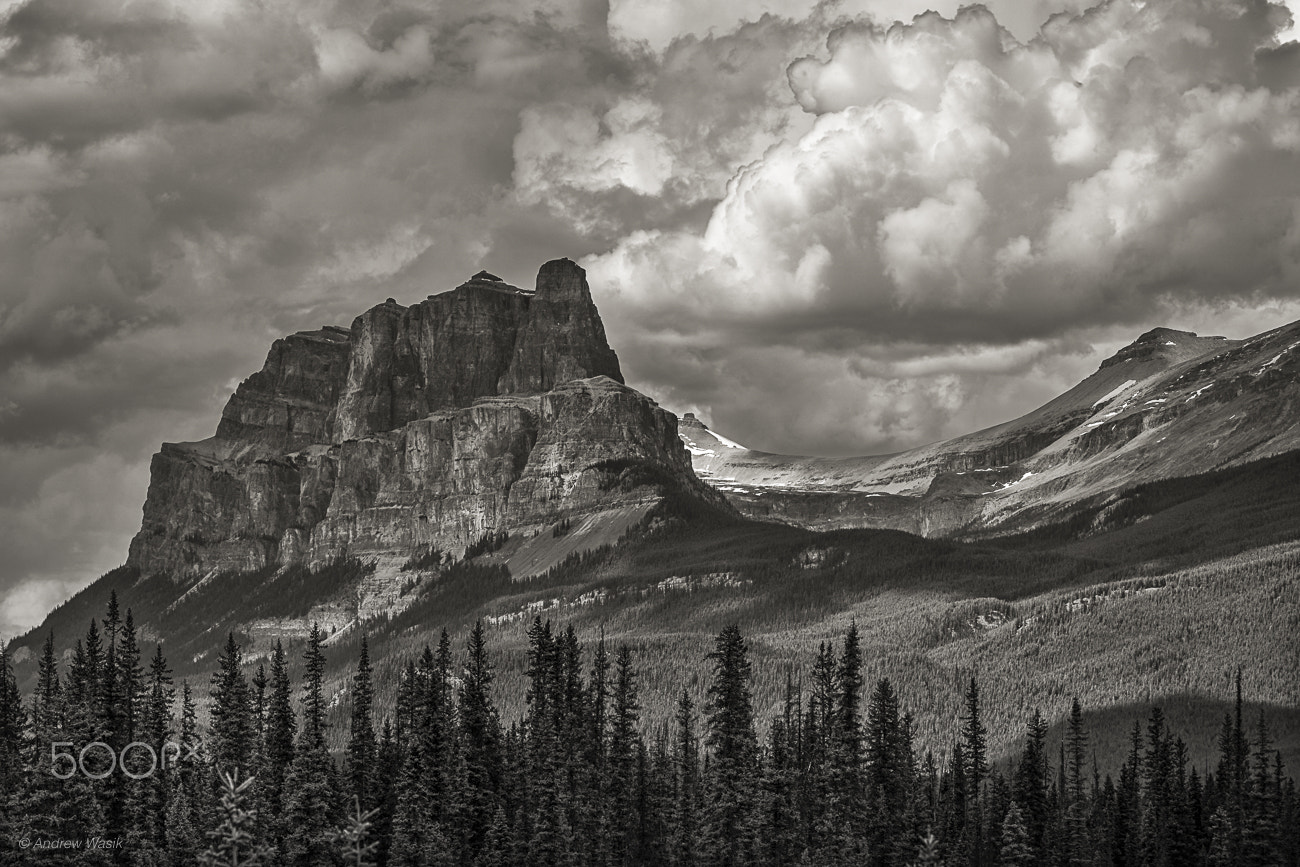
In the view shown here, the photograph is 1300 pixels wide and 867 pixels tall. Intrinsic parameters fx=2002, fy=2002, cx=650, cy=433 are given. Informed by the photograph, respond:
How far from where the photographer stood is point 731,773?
406 feet

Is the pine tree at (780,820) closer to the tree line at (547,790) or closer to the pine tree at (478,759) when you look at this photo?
the tree line at (547,790)

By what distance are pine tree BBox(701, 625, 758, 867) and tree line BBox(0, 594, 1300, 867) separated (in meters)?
0.14

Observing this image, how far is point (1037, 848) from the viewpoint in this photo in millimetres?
140625

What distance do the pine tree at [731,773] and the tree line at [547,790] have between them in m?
0.14

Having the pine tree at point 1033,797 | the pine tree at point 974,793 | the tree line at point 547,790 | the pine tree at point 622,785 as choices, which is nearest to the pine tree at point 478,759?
the tree line at point 547,790

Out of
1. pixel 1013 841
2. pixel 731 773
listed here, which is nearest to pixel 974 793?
pixel 1013 841

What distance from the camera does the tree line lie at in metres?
118

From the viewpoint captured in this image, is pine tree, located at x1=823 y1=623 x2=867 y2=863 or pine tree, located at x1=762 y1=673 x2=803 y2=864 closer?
pine tree, located at x1=762 y1=673 x2=803 y2=864

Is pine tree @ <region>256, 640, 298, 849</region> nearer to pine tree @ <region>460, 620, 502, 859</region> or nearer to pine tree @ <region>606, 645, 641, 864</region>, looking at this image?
pine tree @ <region>460, 620, 502, 859</region>

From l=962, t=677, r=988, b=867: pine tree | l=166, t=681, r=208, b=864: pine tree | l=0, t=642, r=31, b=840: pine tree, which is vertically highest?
l=0, t=642, r=31, b=840: pine tree

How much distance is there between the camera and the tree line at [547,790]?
11819 centimetres

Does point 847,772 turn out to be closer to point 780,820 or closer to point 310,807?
point 780,820

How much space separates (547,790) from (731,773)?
44.7 ft

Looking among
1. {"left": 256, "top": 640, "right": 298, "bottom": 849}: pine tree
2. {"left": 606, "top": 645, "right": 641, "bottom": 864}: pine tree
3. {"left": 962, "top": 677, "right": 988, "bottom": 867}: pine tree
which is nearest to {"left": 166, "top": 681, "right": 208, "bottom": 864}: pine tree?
{"left": 256, "top": 640, "right": 298, "bottom": 849}: pine tree
